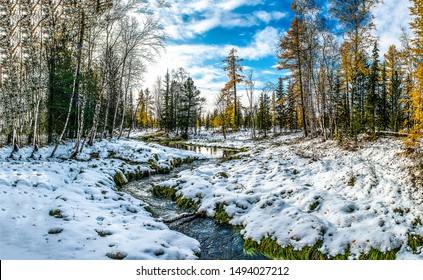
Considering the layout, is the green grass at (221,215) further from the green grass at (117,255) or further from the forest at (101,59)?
the forest at (101,59)

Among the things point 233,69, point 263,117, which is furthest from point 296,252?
point 263,117

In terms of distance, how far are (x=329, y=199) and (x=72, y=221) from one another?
23.5 feet

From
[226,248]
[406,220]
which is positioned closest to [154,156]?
[226,248]

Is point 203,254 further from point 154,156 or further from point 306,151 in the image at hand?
point 154,156

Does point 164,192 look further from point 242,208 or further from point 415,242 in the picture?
point 415,242

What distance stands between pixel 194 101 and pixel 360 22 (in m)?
27.9

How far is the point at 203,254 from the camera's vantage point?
18.9ft

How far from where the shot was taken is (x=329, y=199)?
288 inches

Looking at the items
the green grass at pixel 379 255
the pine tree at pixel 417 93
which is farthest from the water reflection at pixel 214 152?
the green grass at pixel 379 255

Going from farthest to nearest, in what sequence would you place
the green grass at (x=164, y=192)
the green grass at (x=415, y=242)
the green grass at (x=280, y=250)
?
1. the green grass at (x=164, y=192)
2. the green grass at (x=280, y=250)
3. the green grass at (x=415, y=242)

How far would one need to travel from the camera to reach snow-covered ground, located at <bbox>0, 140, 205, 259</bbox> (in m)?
4.76

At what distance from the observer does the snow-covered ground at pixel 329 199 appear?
555cm

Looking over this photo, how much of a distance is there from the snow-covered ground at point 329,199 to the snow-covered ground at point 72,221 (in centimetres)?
227

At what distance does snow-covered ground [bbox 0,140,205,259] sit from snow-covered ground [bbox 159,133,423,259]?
227cm
